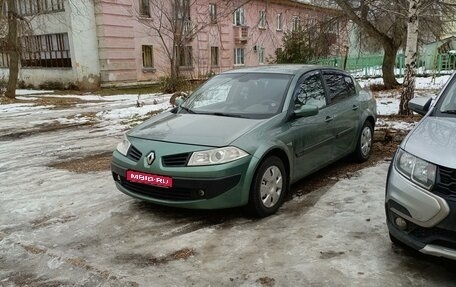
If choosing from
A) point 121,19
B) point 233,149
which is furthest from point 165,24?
point 233,149

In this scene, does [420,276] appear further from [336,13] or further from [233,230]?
[336,13]

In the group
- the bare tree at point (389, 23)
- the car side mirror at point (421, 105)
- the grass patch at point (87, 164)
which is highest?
the bare tree at point (389, 23)

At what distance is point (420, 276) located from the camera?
10.2ft

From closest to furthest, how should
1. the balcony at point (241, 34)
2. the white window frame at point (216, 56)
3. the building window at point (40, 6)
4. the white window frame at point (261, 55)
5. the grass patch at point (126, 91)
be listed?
the grass patch at point (126, 91) → the building window at point (40, 6) → the white window frame at point (216, 56) → the balcony at point (241, 34) → the white window frame at point (261, 55)

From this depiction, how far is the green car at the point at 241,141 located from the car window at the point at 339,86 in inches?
0.8

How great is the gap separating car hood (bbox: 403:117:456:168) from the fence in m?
19.0

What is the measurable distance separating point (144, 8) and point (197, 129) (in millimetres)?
24840

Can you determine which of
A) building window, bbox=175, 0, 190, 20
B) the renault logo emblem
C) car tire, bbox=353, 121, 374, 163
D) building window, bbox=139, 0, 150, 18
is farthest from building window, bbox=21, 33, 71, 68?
the renault logo emblem

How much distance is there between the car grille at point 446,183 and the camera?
276 cm

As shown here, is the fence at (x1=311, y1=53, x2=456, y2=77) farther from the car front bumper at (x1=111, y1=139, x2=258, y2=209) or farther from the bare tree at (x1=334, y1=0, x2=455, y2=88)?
the car front bumper at (x1=111, y1=139, x2=258, y2=209)

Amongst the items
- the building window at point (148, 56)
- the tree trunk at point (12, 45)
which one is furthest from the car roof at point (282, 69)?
the building window at point (148, 56)

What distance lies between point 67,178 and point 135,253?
2762mm

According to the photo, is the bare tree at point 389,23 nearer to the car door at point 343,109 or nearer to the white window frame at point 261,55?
the car door at point 343,109

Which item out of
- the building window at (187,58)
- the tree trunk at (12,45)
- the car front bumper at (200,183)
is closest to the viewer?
the car front bumper at (200,183)
